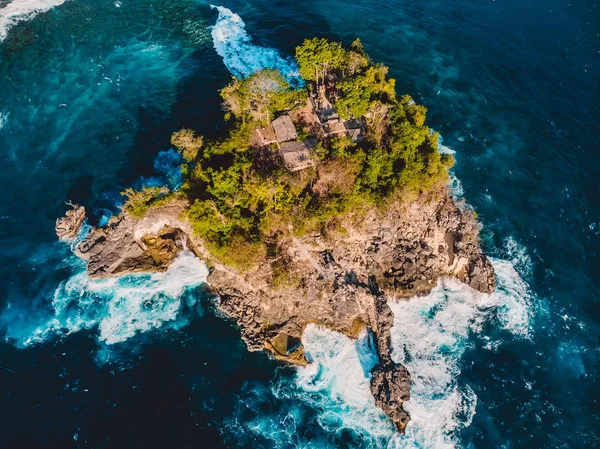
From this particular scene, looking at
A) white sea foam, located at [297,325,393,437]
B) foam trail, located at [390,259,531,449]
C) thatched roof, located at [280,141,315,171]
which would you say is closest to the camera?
white sea foam, located at [297,325,393,437]

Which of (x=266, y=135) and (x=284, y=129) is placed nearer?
(x=284, y=129)

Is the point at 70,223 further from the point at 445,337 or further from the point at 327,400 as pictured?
the point at 445,337

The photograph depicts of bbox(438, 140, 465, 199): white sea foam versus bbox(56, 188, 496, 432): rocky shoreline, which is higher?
bbox(438, 140, 465, 199): white sea foam

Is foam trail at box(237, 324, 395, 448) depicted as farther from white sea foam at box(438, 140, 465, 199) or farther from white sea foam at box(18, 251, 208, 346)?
white sea foam at box(438, 140, 465, 199)

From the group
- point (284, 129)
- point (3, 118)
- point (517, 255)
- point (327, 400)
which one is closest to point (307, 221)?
point (284, 129)

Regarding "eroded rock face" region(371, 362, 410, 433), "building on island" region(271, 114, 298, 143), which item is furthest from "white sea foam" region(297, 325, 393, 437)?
"building on island" region(271, 114, 298, 143)

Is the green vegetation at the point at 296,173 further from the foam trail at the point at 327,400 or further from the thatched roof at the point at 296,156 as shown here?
the foam trail at the point at 327,400

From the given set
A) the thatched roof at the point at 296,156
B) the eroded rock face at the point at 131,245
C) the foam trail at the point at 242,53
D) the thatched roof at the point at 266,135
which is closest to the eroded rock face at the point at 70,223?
the eroded rock face at the point at 131,245
